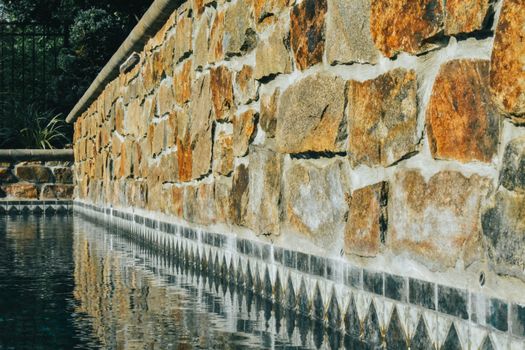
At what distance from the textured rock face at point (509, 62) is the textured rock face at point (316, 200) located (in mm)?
1124

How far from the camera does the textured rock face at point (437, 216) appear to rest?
2361mm

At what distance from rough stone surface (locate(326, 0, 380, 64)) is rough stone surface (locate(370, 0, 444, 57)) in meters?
0.06

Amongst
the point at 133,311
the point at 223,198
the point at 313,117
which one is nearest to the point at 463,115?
the point at 313,117

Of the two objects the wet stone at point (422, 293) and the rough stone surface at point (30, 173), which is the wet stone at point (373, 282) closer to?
the wet stone at point (422, 293)

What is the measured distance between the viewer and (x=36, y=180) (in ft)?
50.1

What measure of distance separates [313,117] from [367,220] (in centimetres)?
64

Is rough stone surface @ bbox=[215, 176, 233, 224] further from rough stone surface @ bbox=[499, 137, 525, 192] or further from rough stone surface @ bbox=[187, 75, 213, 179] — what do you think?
rough stone surface @ bbox=[499, 137, 525, 192]

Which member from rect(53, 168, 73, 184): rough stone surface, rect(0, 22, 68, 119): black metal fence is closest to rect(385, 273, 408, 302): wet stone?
rect(53, 168, 73, 184): rough stone surface

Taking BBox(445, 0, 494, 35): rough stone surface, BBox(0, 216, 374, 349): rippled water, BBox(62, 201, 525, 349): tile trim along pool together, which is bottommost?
BBox(0, 216, 374, 349): rippled water

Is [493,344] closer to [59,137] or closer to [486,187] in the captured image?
[486,187]

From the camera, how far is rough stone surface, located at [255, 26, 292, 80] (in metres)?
3.89

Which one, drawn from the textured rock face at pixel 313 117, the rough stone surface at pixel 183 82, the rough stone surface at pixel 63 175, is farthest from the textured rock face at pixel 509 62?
the rough stone surface at pixel 63 175

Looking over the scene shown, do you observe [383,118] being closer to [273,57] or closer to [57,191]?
[273,57]

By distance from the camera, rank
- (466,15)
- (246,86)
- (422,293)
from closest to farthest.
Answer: (466,15) → (422,293) → (246,86)
